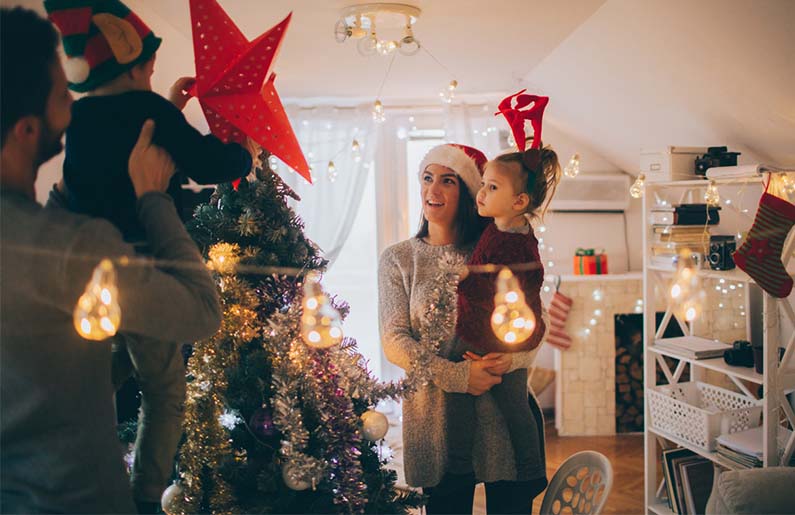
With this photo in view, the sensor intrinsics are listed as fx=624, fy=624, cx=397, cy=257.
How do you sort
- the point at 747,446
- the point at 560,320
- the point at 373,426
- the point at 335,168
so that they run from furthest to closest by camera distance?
the point at 335,168 < the point at 560,320 < the point at 747,446 < the point at 373,426

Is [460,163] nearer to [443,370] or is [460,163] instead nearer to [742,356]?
[443,370]

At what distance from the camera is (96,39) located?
3.18 feet

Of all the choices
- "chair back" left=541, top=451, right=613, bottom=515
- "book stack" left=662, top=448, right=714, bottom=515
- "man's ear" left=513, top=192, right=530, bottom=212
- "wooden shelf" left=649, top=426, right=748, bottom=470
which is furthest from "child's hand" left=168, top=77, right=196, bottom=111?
"book stack" left=662, top=448, right=714, bottom=515

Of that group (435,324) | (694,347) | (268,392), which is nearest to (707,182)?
(694,347)

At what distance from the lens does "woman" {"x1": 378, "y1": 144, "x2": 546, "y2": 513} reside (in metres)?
1.67

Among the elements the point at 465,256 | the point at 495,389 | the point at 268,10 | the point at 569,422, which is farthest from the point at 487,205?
the point at 569,422

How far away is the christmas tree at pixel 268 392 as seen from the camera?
1.23m

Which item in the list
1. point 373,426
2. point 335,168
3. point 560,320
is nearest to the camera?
point 373,426

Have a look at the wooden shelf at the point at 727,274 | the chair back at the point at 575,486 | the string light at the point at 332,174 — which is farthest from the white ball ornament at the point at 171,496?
the string light at the point at 332,174

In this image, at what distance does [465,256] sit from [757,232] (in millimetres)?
1212

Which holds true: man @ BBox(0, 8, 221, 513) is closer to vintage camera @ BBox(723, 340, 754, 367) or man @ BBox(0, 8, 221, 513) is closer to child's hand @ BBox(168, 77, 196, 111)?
child's hand @ BBox(168, 77, 196, 111)

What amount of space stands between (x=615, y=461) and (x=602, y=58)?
2411 millimetres

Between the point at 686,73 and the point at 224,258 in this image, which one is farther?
the point at 686,73

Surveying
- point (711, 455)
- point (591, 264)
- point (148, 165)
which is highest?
point (148, 165)
